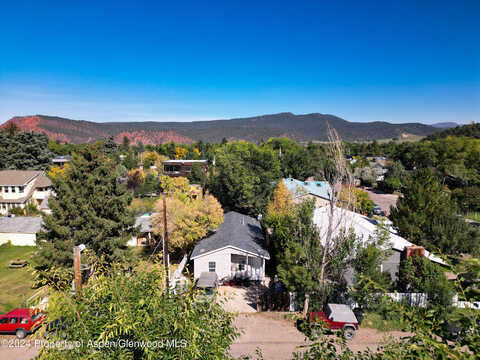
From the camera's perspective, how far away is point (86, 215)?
67.9 ft

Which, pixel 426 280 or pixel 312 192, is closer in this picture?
pixel 426 280

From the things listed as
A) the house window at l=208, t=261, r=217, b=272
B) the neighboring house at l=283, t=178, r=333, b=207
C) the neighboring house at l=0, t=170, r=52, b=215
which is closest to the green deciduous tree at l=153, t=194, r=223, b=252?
the house window at l=208, t=261, r=217, b=272

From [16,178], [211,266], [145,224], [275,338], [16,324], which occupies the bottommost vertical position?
[275,338]

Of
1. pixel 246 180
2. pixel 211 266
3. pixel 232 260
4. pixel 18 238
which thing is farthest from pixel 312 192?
pixel 18 238

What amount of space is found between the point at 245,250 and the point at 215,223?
4.75m

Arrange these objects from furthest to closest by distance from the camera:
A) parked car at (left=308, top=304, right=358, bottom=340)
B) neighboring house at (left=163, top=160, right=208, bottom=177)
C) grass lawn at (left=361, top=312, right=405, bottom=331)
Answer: neighboring house at (left=163, top=160, right=208, bottom=177)
grass lawn at (left=361, top=312, right=405, bottom=331)
parked car at (left=308, top=304, right=358, bottom=340)

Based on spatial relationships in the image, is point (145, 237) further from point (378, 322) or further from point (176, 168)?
point (176, 168)

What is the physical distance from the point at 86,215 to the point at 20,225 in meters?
15.6

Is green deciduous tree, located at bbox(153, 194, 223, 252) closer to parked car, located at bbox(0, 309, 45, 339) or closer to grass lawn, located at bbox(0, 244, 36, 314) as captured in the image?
grass lawn, located at bbox(0, 244, 36, 314)

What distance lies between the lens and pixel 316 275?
50.6 ft

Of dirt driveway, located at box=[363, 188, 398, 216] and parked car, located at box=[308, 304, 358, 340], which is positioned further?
dirt driveway, located at box=[363, 188, 398, 216]

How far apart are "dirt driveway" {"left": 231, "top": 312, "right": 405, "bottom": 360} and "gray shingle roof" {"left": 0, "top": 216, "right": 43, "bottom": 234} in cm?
2563

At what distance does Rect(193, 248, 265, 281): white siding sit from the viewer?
2112 cm

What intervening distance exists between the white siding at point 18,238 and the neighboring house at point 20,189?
13.7 metres
